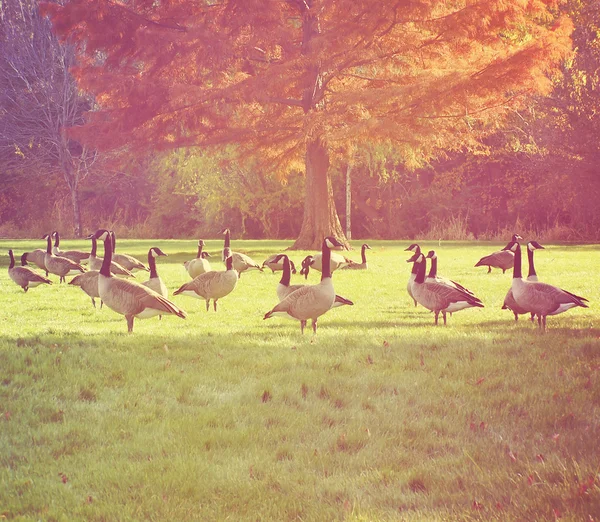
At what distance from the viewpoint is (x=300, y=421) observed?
601 cm

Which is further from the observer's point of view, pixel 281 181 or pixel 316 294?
pixel 281 181

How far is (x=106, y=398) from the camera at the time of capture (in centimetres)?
671

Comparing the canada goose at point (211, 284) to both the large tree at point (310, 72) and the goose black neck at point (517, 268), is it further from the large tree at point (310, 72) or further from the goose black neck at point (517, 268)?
the large tree at point (310, 72)

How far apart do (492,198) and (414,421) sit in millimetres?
37341

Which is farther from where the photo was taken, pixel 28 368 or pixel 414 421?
pixel 28 368

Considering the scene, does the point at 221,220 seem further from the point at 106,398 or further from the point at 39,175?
the point at 106,398

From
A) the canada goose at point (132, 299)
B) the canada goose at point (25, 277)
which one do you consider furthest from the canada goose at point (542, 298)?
the canada goose at point (25, 277)

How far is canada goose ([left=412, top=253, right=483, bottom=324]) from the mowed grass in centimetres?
39

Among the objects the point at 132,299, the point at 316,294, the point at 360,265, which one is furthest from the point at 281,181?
the point at 316,294

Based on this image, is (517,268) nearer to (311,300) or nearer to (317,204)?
(311,300)

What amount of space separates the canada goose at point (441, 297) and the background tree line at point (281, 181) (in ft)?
79.1

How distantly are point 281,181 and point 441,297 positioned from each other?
84.7ft

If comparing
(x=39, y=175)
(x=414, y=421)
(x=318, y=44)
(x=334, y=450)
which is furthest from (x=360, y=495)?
(x=39, y=175)

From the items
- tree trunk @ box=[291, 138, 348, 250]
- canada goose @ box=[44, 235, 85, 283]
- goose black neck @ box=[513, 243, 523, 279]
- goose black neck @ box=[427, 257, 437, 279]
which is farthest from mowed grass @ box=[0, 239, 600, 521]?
tree trunk @ box=[291, 138, 348, 250]
